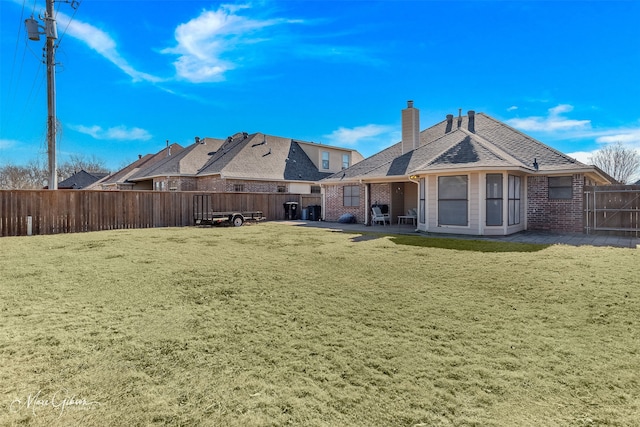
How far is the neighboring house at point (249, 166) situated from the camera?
76.0ft

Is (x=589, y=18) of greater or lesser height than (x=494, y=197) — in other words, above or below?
above

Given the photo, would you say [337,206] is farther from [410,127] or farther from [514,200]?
[514,200]

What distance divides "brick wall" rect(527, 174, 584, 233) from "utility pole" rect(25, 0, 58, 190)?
64.4ft

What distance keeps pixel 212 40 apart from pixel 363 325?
40.8ft

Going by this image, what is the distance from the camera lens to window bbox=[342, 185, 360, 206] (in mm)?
18078

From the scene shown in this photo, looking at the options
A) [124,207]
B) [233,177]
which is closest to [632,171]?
[233,177]

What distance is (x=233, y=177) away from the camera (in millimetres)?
22141

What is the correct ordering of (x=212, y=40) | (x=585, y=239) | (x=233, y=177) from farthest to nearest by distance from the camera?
(x=233, y=177) → (x=212, y=40) → (x=585, y=239)

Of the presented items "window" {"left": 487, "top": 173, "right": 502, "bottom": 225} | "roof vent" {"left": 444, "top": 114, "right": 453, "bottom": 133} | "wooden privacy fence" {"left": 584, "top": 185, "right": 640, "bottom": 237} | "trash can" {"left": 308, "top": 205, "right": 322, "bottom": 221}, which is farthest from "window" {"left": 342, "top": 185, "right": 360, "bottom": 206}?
"wooden privacy fence" {"left": 584, "top": 185, "right": 640, "bottom": 237}

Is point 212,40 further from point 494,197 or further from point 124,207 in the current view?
point 494,197

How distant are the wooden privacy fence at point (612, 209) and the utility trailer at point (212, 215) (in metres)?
14.9

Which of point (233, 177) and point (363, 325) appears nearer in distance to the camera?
point (363, 325)

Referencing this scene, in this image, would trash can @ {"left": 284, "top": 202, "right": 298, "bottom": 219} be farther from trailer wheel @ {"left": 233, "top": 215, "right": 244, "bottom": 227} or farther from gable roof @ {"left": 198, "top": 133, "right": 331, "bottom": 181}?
trailer wheel @ {"left": 233, "top": 215, "right": 244, "bottom": 227}

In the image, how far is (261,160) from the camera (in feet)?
81.4
